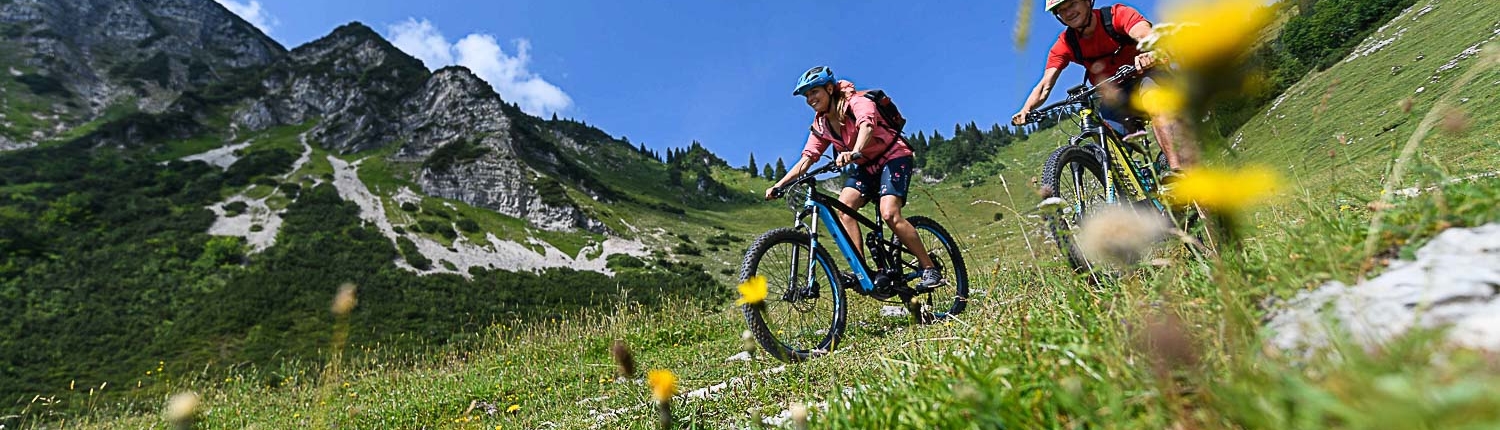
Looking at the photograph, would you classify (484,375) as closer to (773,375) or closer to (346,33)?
(773,375)

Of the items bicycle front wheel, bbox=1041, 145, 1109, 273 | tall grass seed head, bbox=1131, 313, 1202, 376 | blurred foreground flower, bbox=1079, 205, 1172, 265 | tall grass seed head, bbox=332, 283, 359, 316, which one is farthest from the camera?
bicycle front wheel, bbox=1041, 145, 1109, 273

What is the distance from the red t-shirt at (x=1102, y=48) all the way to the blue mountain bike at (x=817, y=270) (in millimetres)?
1791

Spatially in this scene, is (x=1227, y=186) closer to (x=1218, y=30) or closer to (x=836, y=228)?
(x=1218, y=30)

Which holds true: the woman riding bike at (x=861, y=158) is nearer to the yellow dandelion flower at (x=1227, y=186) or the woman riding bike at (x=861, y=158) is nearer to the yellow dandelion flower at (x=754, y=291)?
the yellow dandelion flower at (x=754, y=291)

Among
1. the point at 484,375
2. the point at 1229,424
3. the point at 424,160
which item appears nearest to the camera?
the point at 1229,424

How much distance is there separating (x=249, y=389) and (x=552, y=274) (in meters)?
72.4

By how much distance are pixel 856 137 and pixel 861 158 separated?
0.18 meters

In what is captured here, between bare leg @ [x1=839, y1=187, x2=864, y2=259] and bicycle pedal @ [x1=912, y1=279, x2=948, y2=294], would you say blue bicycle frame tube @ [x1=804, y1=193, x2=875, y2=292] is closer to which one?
bare leg @ [x1=839, y1=187, x2=864, y2=259]

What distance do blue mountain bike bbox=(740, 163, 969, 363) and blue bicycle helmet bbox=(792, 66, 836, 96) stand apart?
729mm

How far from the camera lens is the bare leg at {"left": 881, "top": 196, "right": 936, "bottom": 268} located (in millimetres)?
5125

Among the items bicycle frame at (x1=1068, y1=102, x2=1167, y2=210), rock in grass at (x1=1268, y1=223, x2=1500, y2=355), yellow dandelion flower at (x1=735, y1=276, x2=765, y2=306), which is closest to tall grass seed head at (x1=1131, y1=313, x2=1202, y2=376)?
rock in grass at (x1=1268, y1=223, x2=1500, y2=355)

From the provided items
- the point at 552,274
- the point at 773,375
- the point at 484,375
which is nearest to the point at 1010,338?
the point at 773,375

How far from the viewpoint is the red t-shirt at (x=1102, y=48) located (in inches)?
172

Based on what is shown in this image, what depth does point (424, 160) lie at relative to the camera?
337 feet
